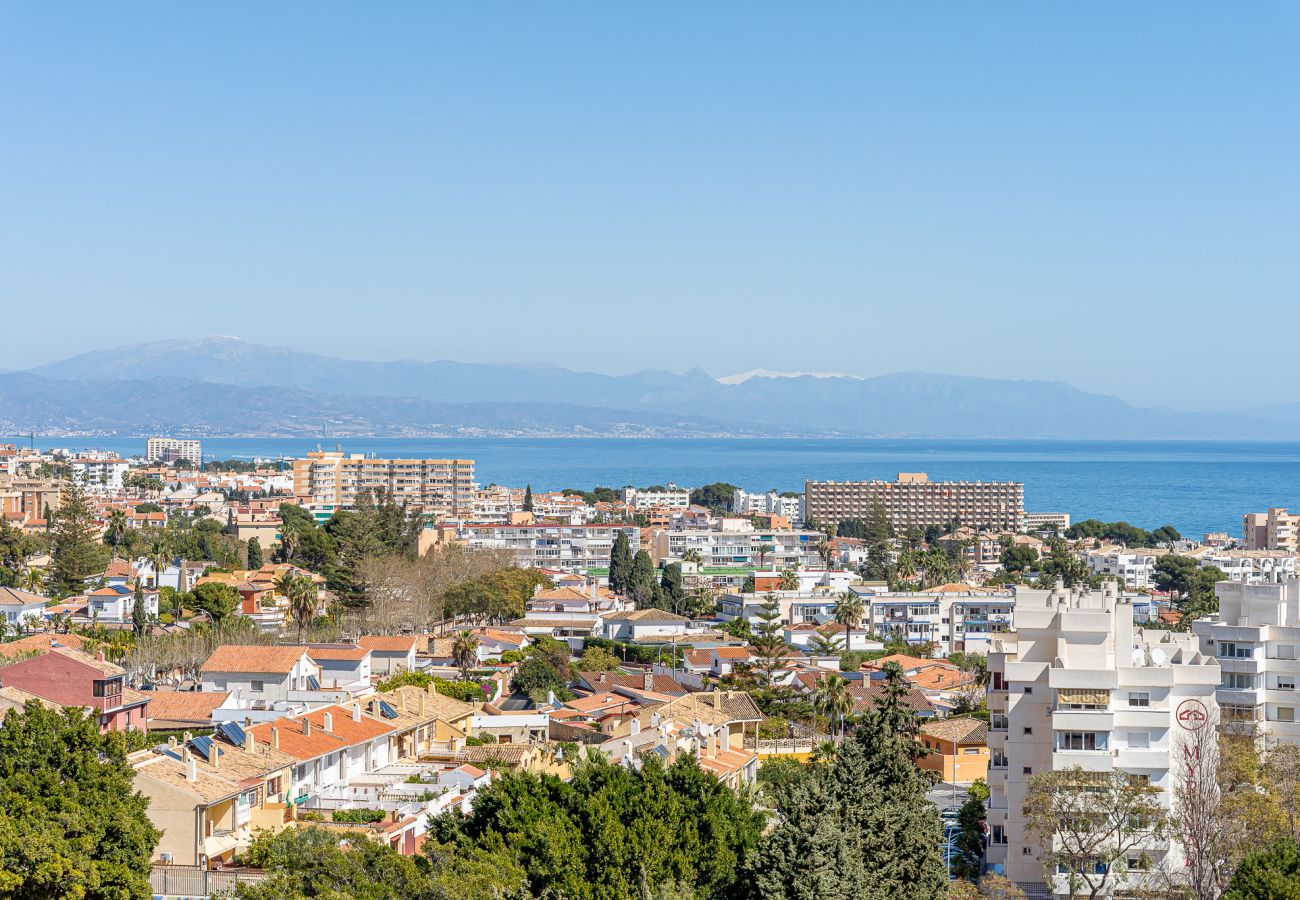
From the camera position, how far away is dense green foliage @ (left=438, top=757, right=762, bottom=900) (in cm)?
2312

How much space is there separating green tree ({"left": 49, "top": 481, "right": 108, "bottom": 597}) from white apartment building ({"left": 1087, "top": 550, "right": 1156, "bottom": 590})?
2355 inches

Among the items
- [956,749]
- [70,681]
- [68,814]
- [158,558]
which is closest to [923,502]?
[158,558]

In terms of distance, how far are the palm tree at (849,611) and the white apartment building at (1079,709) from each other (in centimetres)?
4105

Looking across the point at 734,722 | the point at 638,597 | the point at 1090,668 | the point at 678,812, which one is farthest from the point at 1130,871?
the point at 638,597

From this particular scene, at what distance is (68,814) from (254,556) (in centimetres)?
7918

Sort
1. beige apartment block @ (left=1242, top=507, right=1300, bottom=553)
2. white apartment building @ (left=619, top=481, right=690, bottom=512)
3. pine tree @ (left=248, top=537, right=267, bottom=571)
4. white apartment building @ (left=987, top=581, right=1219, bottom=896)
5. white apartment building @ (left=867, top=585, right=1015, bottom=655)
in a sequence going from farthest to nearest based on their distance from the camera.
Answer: white apartment building @ (left=619, top=481, right=690, bottom=512) < beige apartment block @ (left=1242, top=507, right=1300, bottom=553) < pine tree @ (left=248, top=537, right=267, bottom=571) < white apartment building @ (left=867, top=585, right=1015, bottom=655) < white apartment building @ (left=987, top=581, right=1219, bottom=896)

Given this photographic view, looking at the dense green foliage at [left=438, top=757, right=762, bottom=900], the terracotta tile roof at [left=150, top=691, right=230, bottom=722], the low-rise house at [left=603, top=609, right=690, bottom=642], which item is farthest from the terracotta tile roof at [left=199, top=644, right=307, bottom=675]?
the low-rise house at [left=603, top=609, right=690, bottom=642]

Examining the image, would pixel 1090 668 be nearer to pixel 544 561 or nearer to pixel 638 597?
pixel 638 597

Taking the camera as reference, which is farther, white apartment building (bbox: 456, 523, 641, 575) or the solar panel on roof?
white apartment building (bbox: 456, 523, 641, 575)

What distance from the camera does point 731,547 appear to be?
109375 mm

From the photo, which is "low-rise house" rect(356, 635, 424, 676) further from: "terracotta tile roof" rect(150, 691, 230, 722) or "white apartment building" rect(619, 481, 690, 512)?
"white apartment building" rect(619, 481, 690, 512)

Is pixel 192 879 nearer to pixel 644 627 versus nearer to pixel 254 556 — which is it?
pixel 644 627

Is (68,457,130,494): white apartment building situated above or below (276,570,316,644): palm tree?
below

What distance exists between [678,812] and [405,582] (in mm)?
48584
